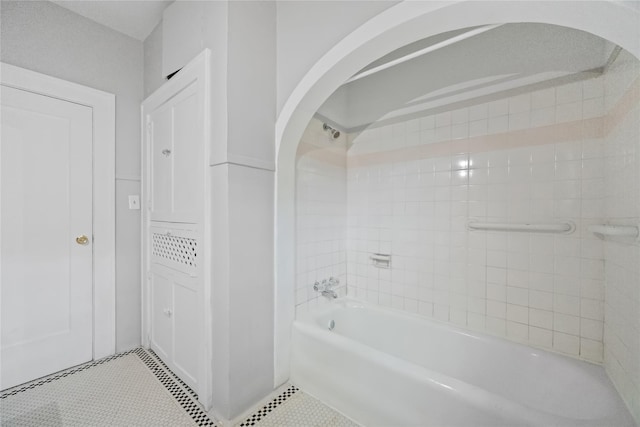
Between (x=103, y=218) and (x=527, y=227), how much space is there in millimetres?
2888

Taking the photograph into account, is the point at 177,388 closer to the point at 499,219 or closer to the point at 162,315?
the point at 162,315

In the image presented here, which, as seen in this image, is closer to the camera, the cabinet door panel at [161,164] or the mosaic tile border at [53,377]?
the mosaic tile border at [53,377]

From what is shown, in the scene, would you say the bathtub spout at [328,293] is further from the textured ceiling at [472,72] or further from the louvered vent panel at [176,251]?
the textured ceiling at [472,72]

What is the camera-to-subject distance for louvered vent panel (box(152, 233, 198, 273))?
1.63 meters

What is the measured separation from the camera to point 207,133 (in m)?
1.48

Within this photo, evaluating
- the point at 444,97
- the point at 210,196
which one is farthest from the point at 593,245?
the point at 210,196

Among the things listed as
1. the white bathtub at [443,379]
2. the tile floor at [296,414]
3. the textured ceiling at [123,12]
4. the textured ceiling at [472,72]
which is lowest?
the tile floor at [296,414]

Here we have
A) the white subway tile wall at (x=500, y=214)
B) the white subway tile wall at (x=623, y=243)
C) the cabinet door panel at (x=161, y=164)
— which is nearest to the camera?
the white subway tile wall at (x=623, y=243)

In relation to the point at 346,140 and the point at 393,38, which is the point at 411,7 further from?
the point at 346,140

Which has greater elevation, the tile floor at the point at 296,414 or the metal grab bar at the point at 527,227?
the metal grab bar at the point at 527,227

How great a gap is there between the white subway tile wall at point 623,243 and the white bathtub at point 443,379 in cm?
14

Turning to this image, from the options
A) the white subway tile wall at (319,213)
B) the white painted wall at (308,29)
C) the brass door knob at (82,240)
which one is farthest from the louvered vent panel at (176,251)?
the white painted wall at (308,29)

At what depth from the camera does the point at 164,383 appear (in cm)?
171

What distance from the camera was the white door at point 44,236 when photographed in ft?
5.35
